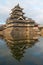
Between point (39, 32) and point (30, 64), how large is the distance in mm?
31875

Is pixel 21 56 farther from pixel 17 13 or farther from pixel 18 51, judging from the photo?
pixel 17 13

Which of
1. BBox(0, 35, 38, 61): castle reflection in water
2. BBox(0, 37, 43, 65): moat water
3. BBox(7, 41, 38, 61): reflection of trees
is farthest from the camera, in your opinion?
BBox(0, 35, 38, 61): castle reflection in water

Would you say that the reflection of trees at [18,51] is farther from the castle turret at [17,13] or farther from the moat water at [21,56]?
the castle turret at [17,13]

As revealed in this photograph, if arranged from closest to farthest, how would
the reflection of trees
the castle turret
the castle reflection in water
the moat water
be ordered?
the moat water → the reflection of trees → the castle reflection in water → the castle turret

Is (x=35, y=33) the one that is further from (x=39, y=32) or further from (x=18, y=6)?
(x=18, y=6)

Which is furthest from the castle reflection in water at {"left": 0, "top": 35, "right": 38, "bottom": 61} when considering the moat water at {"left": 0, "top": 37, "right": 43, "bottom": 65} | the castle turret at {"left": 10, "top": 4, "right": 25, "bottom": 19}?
the castle turret at {"left": 10, "top": 4, "right": 25, "bottom": 19}

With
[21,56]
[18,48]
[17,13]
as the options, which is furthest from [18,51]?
[17,13]

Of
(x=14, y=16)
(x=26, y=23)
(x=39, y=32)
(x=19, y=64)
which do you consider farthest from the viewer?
(x=14, y=16)

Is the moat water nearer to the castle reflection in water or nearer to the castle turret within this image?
the castle reflection in water

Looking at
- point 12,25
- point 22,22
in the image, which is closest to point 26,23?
point 22,22

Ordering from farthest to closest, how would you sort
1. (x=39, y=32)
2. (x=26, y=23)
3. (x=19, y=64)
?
(x=39, y=32)
(x=26, y=23)
(x=19, y=64)

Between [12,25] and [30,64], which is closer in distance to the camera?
[30,64]

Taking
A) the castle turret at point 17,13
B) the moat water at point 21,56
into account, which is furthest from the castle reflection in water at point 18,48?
the castle turret at point 17,13

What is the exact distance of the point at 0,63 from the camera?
1031cm
